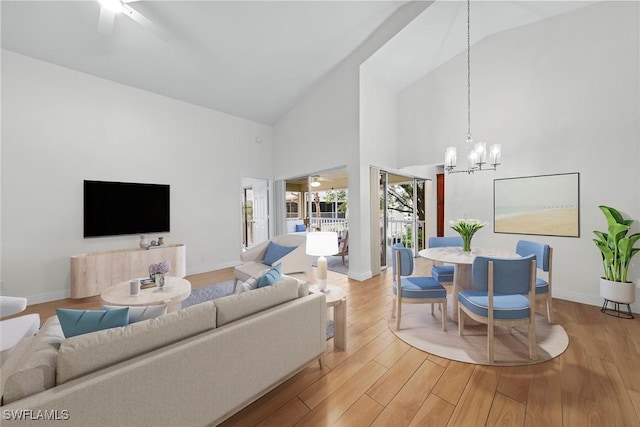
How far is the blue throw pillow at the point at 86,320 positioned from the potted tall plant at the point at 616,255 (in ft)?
15.1

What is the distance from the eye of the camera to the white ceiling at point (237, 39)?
117 inches

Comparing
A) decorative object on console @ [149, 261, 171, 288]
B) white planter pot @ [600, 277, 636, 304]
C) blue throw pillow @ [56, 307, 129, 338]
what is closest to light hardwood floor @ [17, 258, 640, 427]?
white planter pot @ [600, 277, 636, 304]

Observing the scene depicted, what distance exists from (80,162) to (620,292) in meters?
7.14

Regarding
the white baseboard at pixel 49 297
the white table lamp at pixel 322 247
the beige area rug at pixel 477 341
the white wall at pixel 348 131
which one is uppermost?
the white wall at pixel 348 131

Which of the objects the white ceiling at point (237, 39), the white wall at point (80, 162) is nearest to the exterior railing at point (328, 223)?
the white wall at point (80, 162)

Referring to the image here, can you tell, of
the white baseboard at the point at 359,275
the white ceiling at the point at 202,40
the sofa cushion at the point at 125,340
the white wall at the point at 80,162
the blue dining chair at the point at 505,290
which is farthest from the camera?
the white baseboard at the point at 359,275

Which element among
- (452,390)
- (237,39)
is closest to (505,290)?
(452,390)

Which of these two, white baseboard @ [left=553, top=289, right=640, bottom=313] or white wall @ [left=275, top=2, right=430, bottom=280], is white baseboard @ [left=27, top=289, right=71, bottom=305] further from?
white baseboard @ [left=553, top=289, right=640, bottom=313]

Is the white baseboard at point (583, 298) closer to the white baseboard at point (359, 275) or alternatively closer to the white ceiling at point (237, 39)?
the white baseboard at point (359, 275)

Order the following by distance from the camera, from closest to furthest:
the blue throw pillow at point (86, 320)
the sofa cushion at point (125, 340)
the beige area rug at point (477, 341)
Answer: the sofa cushion at point (125, 340), the blue throw pillow at point (86, 320), the beige area rug at point (477, 341)

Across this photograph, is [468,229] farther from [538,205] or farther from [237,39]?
[237,39]

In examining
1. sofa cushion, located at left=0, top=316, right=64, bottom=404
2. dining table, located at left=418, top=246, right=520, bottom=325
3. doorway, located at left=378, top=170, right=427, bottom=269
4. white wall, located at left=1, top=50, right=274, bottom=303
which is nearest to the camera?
sofa cushion, located at left=0, top=316, right=64, bottom=404

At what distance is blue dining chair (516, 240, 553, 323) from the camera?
261cm

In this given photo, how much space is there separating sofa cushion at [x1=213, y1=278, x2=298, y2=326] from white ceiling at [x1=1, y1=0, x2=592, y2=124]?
3.32 metres
